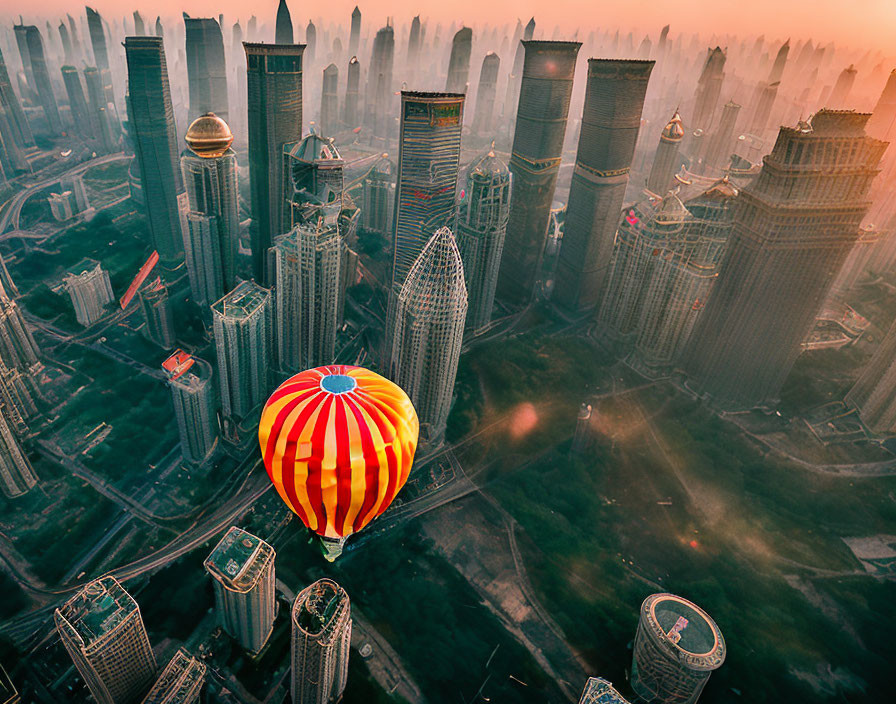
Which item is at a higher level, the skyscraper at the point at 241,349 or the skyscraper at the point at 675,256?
the skyscraper at the point at 675,256

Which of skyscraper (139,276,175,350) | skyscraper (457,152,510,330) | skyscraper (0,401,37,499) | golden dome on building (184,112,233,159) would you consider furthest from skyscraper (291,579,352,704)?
golden dome on building (184,112,233,159)

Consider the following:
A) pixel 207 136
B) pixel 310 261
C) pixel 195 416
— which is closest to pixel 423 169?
pixel 310 261

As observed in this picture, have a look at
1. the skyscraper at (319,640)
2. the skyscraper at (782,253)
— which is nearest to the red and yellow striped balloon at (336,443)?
the skyscraper at (319,640)

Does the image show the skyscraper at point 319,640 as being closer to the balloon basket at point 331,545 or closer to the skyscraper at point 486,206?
the balloon basket at point 331,545

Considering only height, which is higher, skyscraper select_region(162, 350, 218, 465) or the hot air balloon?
the hot air balloon

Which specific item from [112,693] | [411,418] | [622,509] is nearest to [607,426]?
[622,509]

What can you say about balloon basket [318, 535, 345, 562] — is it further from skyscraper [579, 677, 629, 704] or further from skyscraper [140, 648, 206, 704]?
skyscraper [579, 677, 629, 704]

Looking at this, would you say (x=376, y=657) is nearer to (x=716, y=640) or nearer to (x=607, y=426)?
(x=716, y=640)
